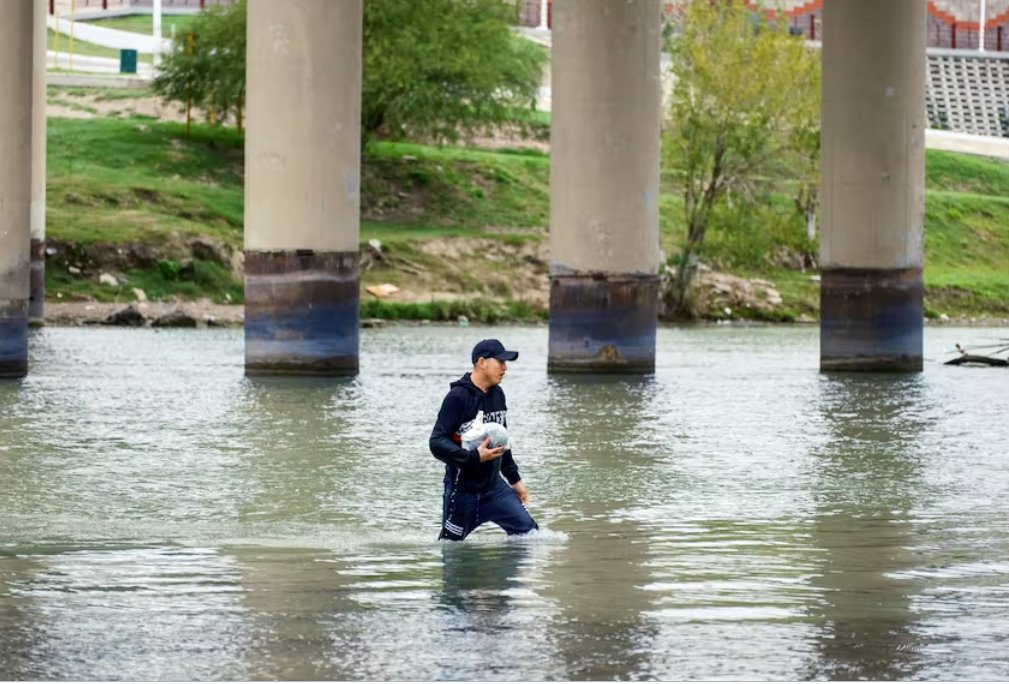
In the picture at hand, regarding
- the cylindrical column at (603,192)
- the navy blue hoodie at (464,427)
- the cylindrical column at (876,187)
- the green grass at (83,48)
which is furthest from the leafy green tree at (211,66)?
the navy blue hoodie at (464,427)

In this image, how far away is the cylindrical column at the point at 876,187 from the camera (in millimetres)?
41562

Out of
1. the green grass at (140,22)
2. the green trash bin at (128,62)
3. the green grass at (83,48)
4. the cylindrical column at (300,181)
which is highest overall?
the green grass at (140,22)

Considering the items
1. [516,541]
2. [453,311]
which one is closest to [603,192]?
[453,311]

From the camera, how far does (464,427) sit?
15766mm

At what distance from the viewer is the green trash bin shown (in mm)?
92269

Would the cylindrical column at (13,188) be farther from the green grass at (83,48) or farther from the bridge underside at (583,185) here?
the green grass at (83,48)

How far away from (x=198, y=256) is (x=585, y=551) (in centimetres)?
4694

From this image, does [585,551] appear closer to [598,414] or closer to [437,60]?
[598,414]

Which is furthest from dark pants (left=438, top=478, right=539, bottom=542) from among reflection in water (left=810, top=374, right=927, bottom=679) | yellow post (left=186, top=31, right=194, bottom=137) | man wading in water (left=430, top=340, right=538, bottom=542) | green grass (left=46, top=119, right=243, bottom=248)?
yellow post (left=186, top=31, right=194, bottom=137)

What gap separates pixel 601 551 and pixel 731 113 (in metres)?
48.6

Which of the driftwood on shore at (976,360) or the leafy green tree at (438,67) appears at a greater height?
the leafy green tree at (438,67)

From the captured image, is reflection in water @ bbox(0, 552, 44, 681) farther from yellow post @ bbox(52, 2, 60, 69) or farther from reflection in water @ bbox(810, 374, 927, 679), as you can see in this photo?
yellow post @ bbox(52, 2, 60, 69)

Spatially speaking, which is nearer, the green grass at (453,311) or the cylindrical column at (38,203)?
the cylindrical column at (38,203)

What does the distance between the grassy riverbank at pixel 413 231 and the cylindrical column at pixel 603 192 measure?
851 inches
